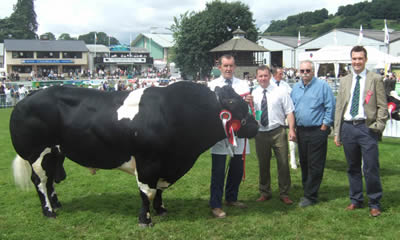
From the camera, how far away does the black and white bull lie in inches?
179

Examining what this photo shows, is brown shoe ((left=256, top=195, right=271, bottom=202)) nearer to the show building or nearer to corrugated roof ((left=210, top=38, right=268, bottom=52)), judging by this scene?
corrugated roof ((left=210, top=38, right=268, bottom=52))

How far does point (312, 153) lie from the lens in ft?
16.9

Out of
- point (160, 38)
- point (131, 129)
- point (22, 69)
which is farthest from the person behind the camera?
point (160, 38)

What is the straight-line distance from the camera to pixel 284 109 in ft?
17.5

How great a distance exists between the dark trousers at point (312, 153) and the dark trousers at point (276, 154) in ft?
0.83

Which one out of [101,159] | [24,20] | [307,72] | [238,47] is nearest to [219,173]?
[101,159]

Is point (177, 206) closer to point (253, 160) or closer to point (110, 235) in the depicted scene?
point (110, 235)

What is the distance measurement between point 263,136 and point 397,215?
2138 mm

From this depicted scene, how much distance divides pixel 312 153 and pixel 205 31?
46285 mm

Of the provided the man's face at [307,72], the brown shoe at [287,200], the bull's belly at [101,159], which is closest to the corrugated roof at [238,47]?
the man's face at [307,72]

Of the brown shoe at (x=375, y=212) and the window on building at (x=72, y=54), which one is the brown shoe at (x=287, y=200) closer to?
the brown shoe at (x=375, y=212)

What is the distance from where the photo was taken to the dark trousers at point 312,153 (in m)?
5.10

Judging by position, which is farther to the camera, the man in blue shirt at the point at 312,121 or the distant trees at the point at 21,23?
the distant trees at the point at 21,23

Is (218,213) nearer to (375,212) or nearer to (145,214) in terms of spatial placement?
(145,214)
